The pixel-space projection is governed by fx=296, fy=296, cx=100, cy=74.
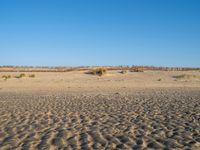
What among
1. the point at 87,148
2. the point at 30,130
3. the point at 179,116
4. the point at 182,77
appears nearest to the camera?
the point at 87,148

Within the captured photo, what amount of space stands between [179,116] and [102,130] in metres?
3.20

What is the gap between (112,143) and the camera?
6438 millimetres

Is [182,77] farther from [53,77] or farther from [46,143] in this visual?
[46,143]

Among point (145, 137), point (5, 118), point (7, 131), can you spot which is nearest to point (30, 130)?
point (7, 131)

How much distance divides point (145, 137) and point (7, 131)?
142 inches

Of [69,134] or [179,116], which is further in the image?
[179,116]

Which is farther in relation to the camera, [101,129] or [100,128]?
[100,128]

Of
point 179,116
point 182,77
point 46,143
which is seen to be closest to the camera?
point 46,143

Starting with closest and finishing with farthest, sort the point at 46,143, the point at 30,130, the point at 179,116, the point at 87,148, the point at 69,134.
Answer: the point at 87,148
the point at 46,143
the point at 69,134
the point at 30,130
the point at 179,116

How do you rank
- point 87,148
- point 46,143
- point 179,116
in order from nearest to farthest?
point 87,148
point 46,143
point 179,116

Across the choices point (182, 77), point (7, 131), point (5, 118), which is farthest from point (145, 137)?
point (182, 77)

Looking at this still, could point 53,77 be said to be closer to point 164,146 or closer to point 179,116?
point 179,116

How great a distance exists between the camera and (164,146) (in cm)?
614

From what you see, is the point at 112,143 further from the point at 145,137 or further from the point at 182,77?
the point at 182,77
